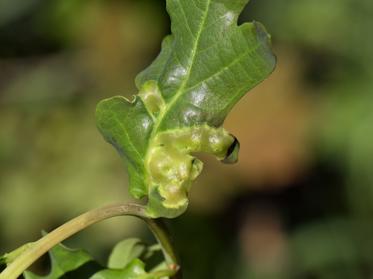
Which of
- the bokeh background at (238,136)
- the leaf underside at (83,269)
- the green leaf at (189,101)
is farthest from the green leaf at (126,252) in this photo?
the bokeh background at (238,136)

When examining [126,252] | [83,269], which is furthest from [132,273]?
[126,252]

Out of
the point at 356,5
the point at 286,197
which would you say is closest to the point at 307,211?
the point at 286,197

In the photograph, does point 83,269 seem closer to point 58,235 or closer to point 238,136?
point 58,235

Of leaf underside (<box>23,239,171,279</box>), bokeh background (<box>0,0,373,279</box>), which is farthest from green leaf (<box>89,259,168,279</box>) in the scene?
bokeh background (<box>0,0,373,279</box>)

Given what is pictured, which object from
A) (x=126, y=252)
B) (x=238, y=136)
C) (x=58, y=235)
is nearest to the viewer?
(x=58, y=235)

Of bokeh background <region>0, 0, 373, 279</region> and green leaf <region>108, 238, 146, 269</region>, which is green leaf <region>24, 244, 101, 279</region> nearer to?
green leaf <region>108, 238, 146, 269</region>

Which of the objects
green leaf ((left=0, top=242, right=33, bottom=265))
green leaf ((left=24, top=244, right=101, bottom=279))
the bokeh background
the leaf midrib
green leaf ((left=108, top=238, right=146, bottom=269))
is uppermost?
the leaf midrib

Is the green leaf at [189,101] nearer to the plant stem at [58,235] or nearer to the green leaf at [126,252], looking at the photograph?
the plant stem at [58,235]

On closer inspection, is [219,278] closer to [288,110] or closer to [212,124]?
[288,110]
